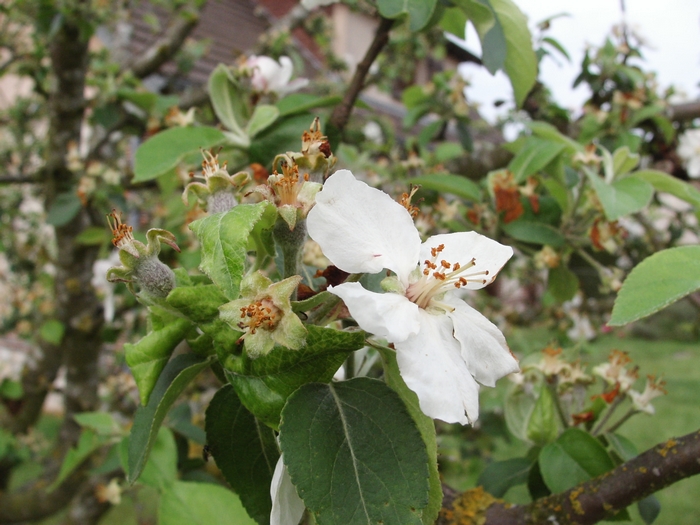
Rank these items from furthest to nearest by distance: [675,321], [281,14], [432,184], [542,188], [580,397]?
1. [281,14]
2. [675,321]
3. [542,188]
4. [432,184]
5. [580,397]

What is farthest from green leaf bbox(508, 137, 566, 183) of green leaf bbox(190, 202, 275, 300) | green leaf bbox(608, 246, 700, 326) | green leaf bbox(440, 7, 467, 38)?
green leaf bbox(190, 202, 275, 300)

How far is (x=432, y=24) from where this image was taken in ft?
3.66

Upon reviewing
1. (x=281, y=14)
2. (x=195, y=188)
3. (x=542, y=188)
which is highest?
(x=195, y=188)

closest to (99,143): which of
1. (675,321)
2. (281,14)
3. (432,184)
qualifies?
(432,184)

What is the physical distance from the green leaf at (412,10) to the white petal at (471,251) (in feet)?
1.46

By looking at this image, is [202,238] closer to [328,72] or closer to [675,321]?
[328,72]

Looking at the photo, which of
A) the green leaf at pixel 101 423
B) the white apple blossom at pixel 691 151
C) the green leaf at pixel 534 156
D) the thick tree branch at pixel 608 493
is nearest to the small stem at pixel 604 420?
the thick tree branch at pixel 608 493

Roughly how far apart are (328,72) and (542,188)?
365 centimetres

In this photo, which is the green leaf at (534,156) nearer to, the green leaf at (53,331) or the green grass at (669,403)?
the green grass at (669,403)

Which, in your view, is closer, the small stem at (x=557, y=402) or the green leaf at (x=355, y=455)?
the green leaf at (x=355, y=455)

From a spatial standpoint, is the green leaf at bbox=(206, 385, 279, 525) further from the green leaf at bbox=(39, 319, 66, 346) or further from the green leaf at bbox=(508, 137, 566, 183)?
the green leaf at bbox=(39, 319, 66, 346)

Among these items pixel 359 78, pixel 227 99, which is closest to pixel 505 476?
pixel 359 78

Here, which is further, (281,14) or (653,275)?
(281,14)

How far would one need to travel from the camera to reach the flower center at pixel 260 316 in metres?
0.54
